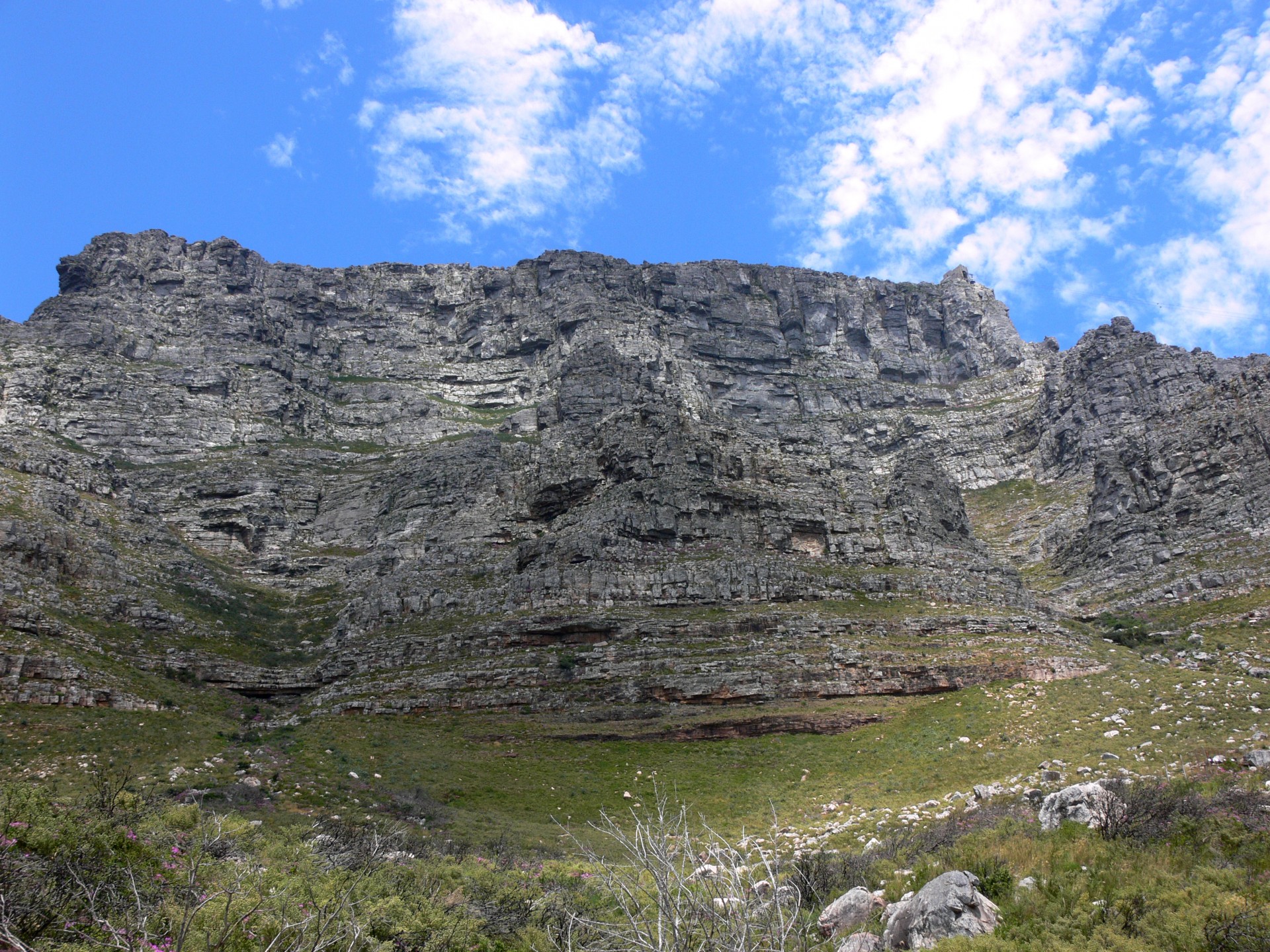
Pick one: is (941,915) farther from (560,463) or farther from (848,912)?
(560,463)

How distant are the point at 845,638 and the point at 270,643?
131 feet

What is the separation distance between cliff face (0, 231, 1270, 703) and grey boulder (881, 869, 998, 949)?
97.9 ft

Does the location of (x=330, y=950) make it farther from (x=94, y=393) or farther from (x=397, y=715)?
(x=94, y=393)

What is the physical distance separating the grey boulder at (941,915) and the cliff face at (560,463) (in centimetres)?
2984

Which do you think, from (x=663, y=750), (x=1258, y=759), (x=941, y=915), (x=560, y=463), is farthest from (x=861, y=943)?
(x=560, y=463)

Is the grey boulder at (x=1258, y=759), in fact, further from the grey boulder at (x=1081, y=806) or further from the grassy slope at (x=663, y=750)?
the grey boulder at (x=1081, y=806)

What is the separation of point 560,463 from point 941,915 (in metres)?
59.7

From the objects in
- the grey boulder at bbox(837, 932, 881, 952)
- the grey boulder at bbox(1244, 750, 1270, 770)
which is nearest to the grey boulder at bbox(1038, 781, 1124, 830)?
the grey boulder at bbox(1244, 750, 1270, 770)

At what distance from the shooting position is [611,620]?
158 ft

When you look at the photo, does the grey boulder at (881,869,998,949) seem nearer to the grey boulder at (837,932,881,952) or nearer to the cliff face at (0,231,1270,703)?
the grey boulder at (837,932,881,952)

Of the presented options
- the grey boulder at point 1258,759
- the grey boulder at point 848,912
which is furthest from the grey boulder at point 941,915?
the grey boulder at point 1258,759

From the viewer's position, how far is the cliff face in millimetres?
49969

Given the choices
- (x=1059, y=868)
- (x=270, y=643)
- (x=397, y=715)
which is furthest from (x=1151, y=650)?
(x=270, y=643)

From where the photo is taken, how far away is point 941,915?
11258 mm
